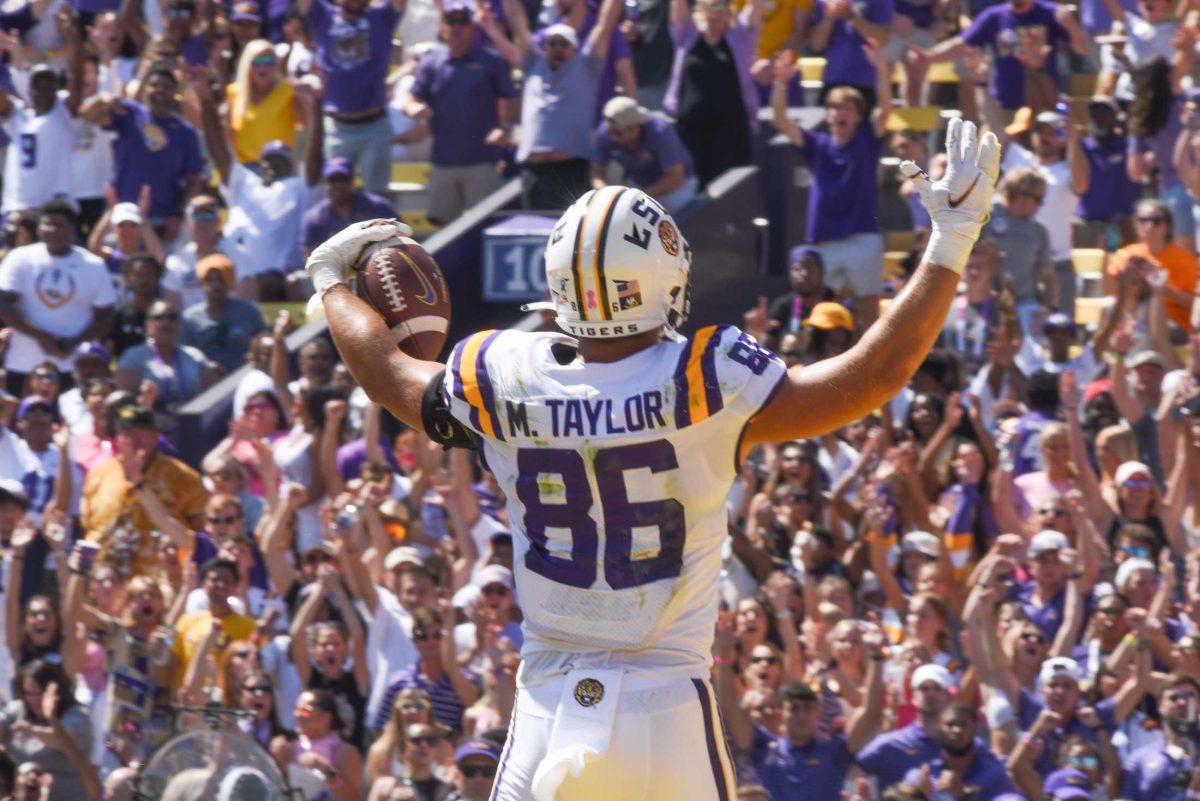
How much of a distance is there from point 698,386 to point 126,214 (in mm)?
9828

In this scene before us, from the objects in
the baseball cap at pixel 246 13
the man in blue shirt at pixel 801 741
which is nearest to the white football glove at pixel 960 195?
the man in blue shirt at pixel 801 741

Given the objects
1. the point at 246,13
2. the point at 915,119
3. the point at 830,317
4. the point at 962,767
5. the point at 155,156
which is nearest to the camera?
the point at 962,767

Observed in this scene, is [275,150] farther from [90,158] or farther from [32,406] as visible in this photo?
[32,406]

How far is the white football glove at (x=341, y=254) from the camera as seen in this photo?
5.56m

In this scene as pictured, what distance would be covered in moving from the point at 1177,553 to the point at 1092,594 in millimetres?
719

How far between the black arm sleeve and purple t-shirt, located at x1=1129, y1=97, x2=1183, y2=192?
8006 millimetres

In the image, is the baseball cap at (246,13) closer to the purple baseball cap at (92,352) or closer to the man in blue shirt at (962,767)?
the purple baseball cap at (92,352)

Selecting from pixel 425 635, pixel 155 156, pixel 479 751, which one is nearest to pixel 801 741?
pixel 479 751

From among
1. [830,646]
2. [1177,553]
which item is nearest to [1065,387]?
[1177,553]

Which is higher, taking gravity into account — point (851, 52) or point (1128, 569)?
point (851, 52)

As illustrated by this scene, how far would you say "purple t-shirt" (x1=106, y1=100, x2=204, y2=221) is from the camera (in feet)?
47.8

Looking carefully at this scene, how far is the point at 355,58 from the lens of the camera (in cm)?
1436

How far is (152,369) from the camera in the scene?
13305 millimetres

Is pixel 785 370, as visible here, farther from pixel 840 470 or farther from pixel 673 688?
pixel 840 470
